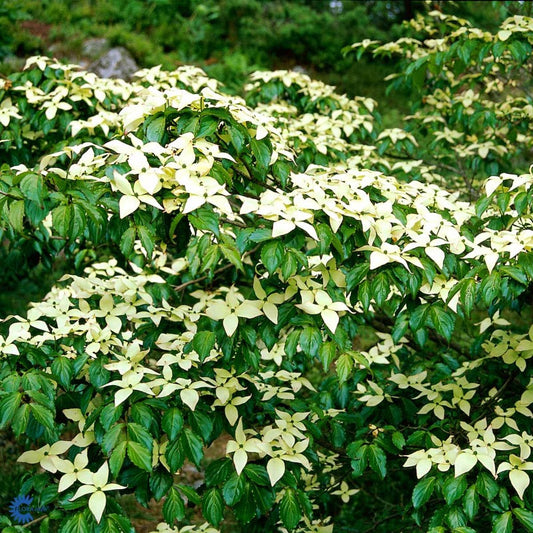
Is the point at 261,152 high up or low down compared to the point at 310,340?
up

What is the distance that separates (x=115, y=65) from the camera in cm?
862

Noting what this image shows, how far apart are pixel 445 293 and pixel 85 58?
27.0ft

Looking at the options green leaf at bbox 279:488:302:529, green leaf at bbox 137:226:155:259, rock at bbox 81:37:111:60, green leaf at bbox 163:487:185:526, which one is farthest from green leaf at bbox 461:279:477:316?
rock at bbox 81:37:111:60

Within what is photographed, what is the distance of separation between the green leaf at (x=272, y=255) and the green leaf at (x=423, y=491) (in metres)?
0.85

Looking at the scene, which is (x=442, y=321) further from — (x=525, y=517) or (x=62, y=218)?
(x=62, y=218)

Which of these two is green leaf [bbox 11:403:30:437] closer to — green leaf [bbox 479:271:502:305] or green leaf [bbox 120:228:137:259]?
green leaf [bbox 120:228:137:259]

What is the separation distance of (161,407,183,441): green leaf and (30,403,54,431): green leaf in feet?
1.03

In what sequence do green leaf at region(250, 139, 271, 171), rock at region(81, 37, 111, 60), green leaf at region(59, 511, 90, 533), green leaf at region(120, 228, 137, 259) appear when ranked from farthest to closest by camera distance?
rock at region(81, 37, 111, 60), green leaf at region(250, 139, 271, 171), green leaf at region(120, 228, 137, 259), green leaf at region(59, 511, 90, 533)

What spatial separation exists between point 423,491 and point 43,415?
1.13 meters

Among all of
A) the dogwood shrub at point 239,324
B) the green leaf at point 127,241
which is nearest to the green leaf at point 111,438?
Result: the dogwood shrub at point 239,324

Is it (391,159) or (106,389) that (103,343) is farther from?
(391,159)

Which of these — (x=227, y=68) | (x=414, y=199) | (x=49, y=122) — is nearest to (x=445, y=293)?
(x=414, y=199)

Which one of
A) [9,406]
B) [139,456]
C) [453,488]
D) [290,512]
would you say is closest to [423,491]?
[453,488]

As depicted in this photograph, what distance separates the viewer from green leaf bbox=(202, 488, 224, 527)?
5.98 ft
